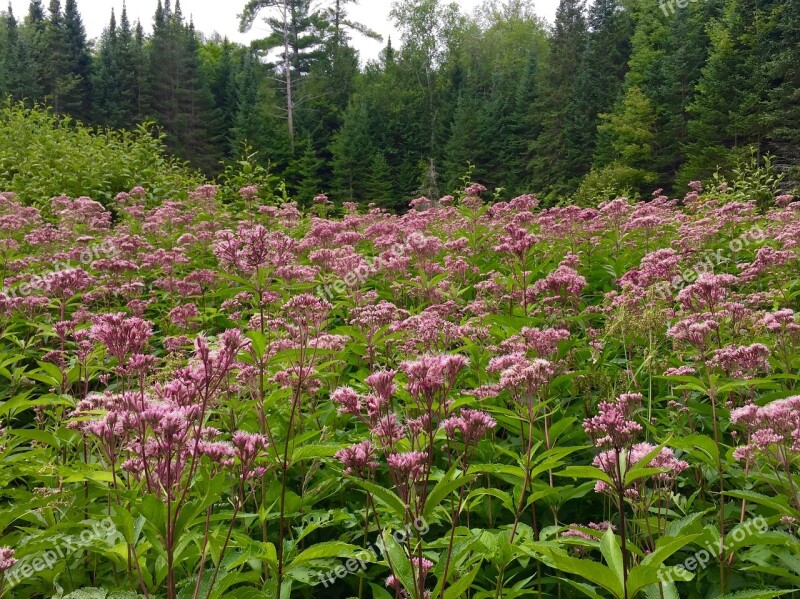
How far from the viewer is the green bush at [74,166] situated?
13328 mm

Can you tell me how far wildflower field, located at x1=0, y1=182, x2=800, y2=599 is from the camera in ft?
8.37

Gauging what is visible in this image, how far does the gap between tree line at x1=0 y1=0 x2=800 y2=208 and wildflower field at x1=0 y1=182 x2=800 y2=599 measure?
34463 mm

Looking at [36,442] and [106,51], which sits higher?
[106,51]

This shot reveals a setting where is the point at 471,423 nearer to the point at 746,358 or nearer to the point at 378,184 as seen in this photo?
the point at 746,358

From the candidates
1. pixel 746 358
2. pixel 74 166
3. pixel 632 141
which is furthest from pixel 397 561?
pixel 632 141

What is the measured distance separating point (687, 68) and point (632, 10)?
96.5 feet

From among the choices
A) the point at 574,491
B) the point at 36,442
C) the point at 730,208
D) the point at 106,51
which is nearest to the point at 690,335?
the point at 574,491

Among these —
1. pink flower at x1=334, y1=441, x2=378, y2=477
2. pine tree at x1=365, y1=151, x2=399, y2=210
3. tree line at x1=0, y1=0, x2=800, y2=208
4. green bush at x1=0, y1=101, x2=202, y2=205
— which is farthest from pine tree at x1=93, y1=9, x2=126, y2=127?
pink flower at x1=334, y1=441, x2=378, y2=477

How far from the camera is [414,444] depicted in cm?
306

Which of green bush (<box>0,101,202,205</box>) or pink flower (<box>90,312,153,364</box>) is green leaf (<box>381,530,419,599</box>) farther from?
green bush (<box>0,101,202,205</box>)

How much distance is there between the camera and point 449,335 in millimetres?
4895

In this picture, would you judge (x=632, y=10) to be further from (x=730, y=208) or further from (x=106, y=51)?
(x=730, y=208)

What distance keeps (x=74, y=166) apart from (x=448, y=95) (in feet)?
209

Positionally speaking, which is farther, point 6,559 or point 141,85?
point 141,85
